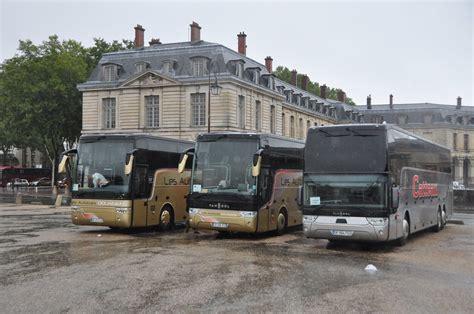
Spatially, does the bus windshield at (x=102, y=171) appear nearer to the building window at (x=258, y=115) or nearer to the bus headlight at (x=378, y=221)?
the bus headlight at (x=378, y=221)

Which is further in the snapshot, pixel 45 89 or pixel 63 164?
pixel 45 89

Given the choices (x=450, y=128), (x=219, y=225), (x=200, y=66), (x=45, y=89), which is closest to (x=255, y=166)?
(x=219, y=225)

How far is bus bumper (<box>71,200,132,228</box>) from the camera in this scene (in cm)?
1711

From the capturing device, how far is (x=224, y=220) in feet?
52.5

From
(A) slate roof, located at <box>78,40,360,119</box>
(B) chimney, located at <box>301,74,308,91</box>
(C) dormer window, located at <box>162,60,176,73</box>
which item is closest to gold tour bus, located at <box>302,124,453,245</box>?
Answer: (A) slate roof, located at <box>78,40,360,119</box>

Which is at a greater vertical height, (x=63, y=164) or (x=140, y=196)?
(x=63, y=164)

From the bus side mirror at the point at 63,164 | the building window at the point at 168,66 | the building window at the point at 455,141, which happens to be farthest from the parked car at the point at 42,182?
the building window at the point at 455,141

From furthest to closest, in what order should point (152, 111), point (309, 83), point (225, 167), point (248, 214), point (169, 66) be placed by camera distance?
point (309, 83)
point (152, 111)
point (169, 66)
point (225, 167)
point (248, 214)

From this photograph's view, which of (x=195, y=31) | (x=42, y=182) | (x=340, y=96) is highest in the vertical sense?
(x=195, y=31)

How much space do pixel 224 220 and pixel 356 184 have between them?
443cm

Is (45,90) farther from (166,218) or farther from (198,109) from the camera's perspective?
(166,218)

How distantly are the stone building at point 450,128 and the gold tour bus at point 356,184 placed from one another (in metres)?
77.2

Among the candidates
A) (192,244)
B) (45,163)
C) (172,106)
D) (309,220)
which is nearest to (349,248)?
(309,220)

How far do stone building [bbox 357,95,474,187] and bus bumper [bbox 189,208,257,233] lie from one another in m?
76.8
